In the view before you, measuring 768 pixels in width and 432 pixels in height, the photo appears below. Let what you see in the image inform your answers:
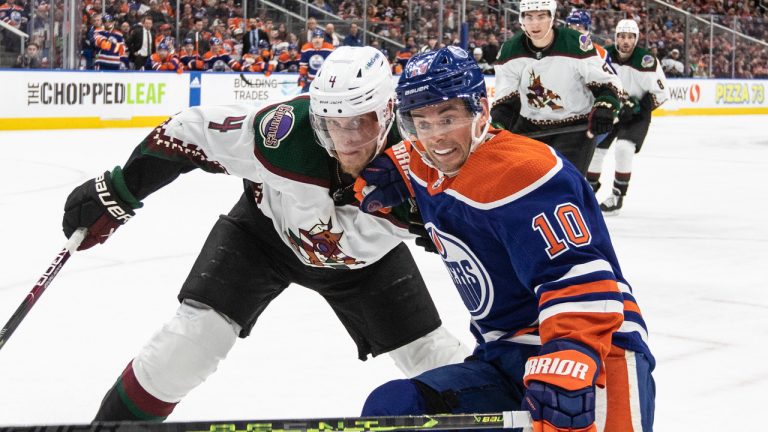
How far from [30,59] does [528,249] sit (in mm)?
9866

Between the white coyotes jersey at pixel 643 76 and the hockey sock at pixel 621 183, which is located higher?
the white coyotes jersey at pixel 643 76

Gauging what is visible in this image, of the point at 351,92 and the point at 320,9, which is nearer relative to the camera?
the point at 351,92

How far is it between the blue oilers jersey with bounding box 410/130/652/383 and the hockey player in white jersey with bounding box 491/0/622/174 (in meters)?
3.79

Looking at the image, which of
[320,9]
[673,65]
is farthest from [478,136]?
[673,65]

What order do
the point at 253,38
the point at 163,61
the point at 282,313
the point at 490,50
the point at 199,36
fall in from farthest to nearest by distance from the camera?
1. the point at 490,50
2. the point at 253,38
3. the point at 199,36
4. the point at 163,61
5. the point at 282,313

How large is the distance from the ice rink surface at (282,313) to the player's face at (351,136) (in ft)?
2.90

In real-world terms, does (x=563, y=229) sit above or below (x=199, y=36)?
below

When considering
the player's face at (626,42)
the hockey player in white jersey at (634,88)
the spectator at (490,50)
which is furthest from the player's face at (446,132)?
the spectator at (490,50)

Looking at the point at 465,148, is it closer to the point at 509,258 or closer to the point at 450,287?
the point at 509,258

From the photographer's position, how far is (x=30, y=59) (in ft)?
35.6

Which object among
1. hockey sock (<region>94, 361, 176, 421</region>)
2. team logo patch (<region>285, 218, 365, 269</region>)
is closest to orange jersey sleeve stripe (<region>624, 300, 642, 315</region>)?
team logo patch (<region>285, 218, 365, 269</region>)

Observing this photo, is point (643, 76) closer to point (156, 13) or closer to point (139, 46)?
point (139, 46)

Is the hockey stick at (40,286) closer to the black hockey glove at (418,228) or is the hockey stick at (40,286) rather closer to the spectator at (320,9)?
the black hockey glove at (418,228)

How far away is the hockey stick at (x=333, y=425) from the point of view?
5.46 ft
